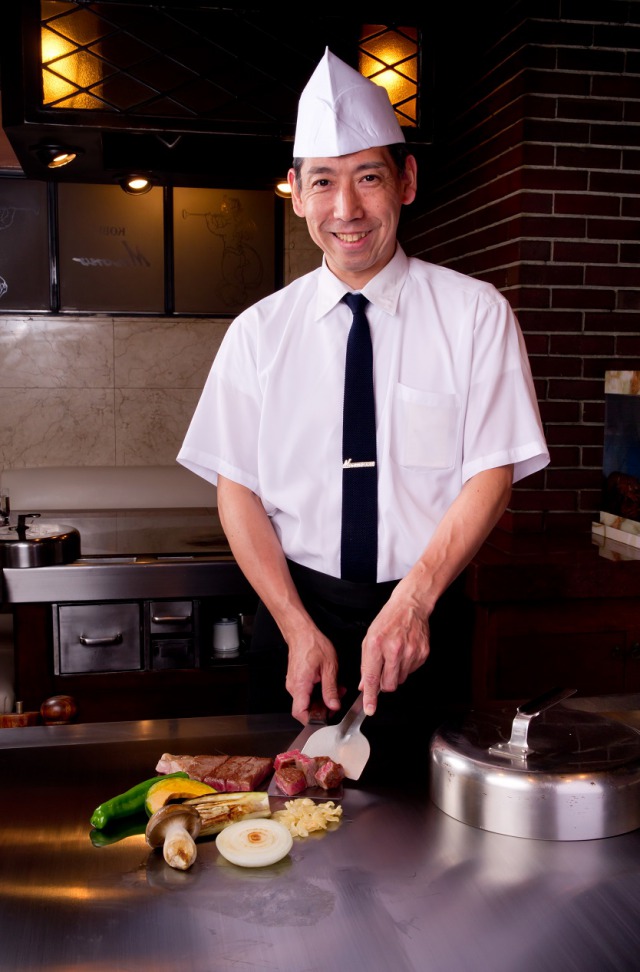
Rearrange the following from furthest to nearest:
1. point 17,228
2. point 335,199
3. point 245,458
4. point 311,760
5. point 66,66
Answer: point 17,228 → point 66,66 → point 245,458 → point 335,199 → point 311,760

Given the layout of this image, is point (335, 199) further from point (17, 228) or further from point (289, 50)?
point (17, 228)

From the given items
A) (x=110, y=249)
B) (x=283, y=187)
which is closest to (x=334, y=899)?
(x=283, y=187)

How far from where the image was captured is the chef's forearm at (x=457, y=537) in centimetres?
157

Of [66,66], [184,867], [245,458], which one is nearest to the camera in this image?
[184,867]

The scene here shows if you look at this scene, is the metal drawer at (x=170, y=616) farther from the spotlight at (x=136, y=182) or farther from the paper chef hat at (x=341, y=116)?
→ the paper chef hat at (x=341, y=116)

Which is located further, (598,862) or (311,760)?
(311,760)

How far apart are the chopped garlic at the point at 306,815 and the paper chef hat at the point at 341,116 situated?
3.80 ft

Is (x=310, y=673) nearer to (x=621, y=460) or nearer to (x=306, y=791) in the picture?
(x=306, y=791)

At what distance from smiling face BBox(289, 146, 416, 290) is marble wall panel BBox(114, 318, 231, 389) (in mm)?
3400

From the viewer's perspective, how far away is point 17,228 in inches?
195

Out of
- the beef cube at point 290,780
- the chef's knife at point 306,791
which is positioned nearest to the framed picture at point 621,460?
the chef's knife at point 306,791

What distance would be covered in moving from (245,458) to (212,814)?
0.95m

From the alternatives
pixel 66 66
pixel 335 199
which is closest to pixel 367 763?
pixel 335 199

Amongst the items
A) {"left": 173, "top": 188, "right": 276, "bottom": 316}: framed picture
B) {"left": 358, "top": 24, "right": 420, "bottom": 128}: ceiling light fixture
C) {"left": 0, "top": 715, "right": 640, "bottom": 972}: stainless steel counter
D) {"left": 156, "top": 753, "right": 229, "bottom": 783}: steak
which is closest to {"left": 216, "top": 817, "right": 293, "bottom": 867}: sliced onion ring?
{"left": 0, "top": 715, "right": 640, "bottom": 972}: stainless steel counter
